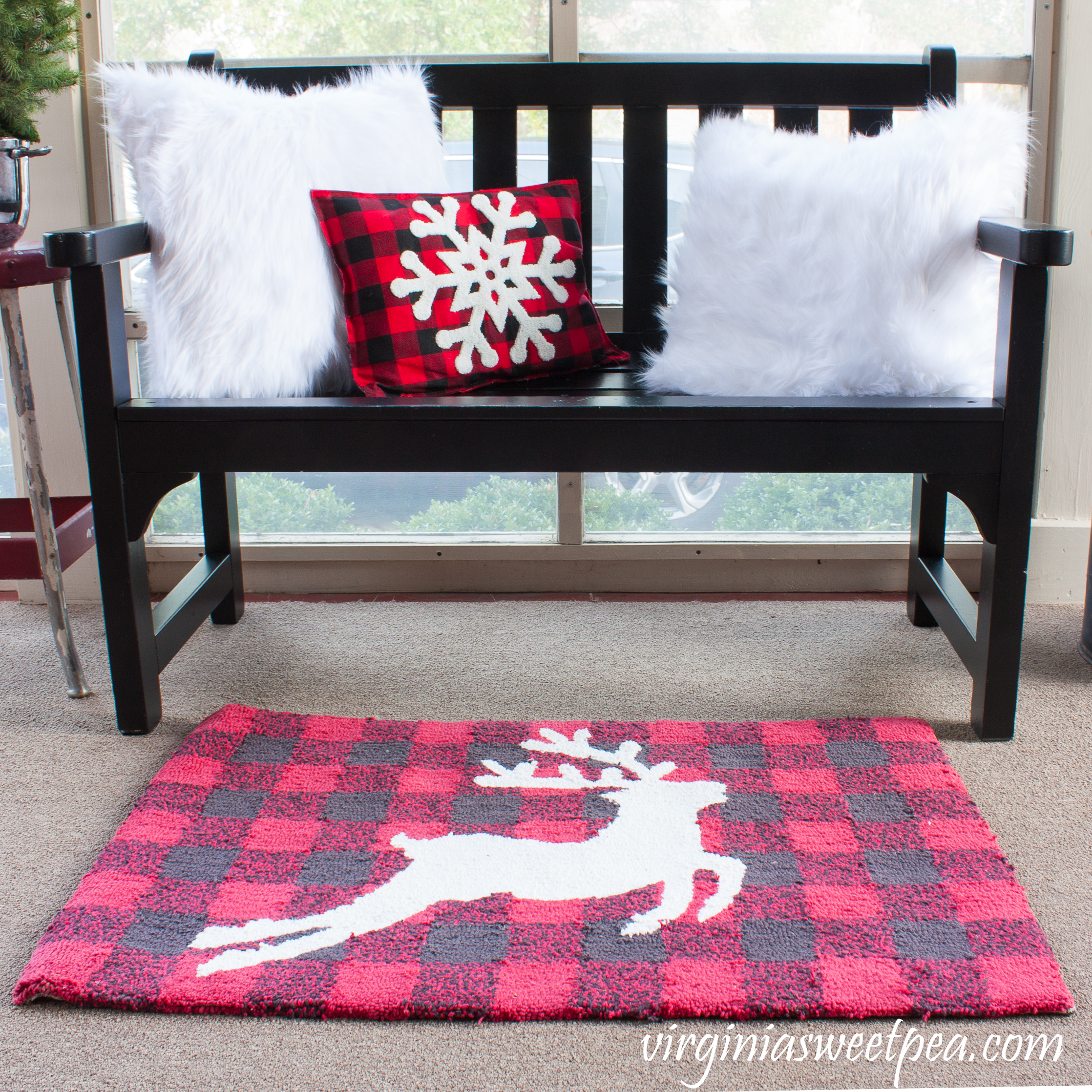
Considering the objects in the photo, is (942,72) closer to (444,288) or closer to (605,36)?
Answer: (605,36)

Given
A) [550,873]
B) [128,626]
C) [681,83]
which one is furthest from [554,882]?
[681,83]

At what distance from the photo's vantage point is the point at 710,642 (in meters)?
1.63

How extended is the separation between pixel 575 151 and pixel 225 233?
575 mm

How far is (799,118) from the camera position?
1572 millimetres

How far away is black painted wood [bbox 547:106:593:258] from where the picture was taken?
1569 millimetres

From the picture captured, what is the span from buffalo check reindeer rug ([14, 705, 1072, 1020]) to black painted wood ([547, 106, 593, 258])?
2.54 feet

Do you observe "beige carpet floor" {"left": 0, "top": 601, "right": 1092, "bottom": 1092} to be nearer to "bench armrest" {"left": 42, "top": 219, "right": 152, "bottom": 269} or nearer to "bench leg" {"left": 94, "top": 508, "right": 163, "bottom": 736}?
"bench leg" {"left": 94, "top": 508, "right": 163, "bottom": 736}

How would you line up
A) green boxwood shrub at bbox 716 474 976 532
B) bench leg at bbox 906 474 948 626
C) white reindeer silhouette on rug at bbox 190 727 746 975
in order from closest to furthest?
white reindeer silhouette on rug at bbox 190 727 746 975
bench leg at bbox 906 474 948 626
green boxwood shrub at bbox 716 474 976 532

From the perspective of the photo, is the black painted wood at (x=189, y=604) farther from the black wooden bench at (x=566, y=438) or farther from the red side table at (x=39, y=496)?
the red side table at (x=39, y=496)

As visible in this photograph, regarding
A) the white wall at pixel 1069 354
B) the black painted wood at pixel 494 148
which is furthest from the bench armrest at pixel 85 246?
the white wall at pixel 1069 354

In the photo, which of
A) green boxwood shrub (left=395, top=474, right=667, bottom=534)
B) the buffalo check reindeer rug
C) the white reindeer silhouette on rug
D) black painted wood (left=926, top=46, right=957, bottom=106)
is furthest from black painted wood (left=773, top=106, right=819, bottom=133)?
the white reindeer silhouette on rug

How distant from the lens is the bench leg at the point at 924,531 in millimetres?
1649

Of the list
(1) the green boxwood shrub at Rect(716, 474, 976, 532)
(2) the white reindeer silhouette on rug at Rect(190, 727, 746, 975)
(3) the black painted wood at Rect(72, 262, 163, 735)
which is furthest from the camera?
(1) the green boxwood shrub at Rect(716, 474, 976, 532)

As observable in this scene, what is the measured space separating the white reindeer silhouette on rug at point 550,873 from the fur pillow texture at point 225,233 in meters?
0.62
